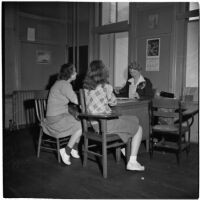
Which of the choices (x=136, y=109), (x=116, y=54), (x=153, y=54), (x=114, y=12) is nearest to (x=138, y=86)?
(x=136, y=109)

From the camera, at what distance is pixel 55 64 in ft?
20.8

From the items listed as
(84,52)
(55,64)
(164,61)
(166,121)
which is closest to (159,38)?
(164,61)

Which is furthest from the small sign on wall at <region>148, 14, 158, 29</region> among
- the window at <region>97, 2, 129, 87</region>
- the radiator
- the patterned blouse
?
the radiator

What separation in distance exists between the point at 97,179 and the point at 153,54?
2.65 metres

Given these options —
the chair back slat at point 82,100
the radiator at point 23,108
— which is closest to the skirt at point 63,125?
the chair back slat at point 82,100

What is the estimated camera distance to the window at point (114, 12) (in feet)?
16.9

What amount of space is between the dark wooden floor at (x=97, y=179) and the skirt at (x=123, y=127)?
1.44ft

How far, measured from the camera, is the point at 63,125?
342 centimetres

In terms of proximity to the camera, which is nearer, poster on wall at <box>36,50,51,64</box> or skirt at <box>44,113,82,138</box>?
skirt at <box>44,113,82,138</box>

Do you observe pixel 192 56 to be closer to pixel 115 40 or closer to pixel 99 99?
pixel 115 40

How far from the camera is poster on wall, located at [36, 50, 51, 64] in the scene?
6020mm

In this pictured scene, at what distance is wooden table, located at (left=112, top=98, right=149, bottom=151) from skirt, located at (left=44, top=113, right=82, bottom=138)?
0.54 m

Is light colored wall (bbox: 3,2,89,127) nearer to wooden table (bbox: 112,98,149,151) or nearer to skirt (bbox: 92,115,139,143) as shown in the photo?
wooden table (bbox: 112,98,149,151)

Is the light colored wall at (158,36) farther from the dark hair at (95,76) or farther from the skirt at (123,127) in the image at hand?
the dark hair at (95,76)
